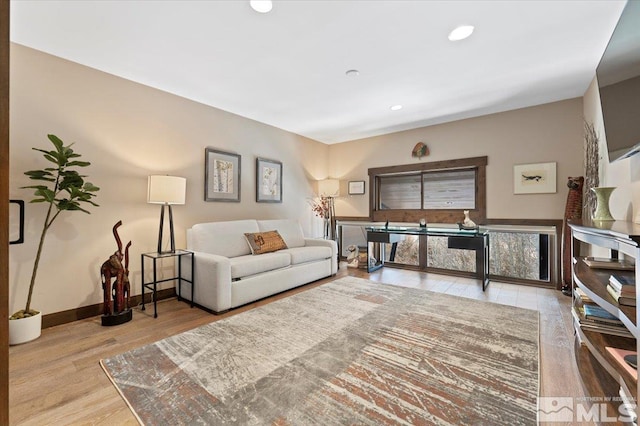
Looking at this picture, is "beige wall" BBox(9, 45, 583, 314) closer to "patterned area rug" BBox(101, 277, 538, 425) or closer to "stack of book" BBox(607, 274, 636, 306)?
"patterned area rug" BBox(101, 277, 538, 425)

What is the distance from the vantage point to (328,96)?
11.5 feet

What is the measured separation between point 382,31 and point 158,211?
9.91 feet

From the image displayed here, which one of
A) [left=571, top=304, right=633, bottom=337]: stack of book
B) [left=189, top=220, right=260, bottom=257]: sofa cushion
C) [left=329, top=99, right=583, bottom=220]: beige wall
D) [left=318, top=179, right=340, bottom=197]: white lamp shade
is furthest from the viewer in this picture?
[left=318, top=179, right=340, bottom=197]: white lamp shade

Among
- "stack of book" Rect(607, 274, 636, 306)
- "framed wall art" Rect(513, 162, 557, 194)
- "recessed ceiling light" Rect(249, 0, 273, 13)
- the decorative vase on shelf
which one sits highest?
"recessed ceiling light" Rect(249, 0, 273, 13)

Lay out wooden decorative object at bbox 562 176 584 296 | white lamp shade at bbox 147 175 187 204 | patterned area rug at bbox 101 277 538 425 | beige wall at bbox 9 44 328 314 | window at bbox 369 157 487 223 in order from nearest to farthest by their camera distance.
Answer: patterned area rug at bbox 101 277 538 425 < beige wall at bbox 9 44 328 314 < white lamp shade at bbox 147 175 187 204 < wooden decorative object at bbox 562 176 584 296 < window at bbox 369 157 487 223

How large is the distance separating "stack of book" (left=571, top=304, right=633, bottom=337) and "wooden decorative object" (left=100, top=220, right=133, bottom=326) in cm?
364

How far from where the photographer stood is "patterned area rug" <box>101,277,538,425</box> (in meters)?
1.41

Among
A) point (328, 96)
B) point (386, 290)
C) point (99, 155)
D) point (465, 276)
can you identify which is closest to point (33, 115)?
point (99, 155)

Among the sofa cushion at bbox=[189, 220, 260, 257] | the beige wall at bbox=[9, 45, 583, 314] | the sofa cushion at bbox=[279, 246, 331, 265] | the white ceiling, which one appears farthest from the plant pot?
the sofa cushion at bbox=[279, 246, 331, 265]

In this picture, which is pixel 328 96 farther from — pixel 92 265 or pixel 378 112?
pixel 92 265

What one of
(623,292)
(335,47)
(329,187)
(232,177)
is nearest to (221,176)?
(232,177)

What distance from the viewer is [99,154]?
2.82m

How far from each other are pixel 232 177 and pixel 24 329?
2583mm

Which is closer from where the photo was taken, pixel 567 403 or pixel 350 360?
pixel 567 403
